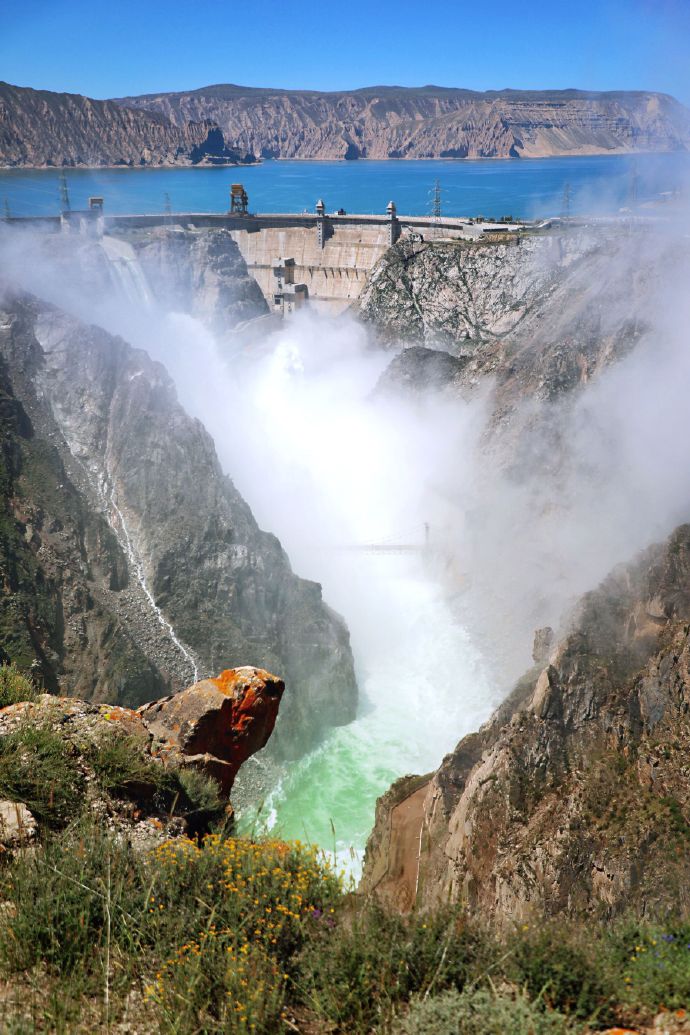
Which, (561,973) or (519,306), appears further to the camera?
(519,306)

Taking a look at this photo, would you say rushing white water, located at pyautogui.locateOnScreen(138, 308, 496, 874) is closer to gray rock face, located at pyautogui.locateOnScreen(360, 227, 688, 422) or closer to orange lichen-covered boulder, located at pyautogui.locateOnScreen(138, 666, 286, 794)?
gray rock face, located at pyautogui.locateOnScreen(360, 227, 688, 422)

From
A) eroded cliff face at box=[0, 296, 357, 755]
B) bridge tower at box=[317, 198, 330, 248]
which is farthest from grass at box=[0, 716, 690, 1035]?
bridge tower at box=[317, 198, 330, 248]

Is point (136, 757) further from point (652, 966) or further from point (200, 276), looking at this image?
point (200, 276)

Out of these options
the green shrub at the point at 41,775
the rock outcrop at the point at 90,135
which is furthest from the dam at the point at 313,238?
the rock outcrop at the point at 90,135

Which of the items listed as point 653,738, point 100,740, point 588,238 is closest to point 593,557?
point 653,738

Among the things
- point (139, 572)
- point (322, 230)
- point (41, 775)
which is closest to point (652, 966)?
point (41, 775)

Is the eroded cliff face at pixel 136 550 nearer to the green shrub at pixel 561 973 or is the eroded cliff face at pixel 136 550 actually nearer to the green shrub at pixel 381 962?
the green shrub at pixel 381 962

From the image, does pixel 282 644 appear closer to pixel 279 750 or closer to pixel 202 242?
pixel 279 750
